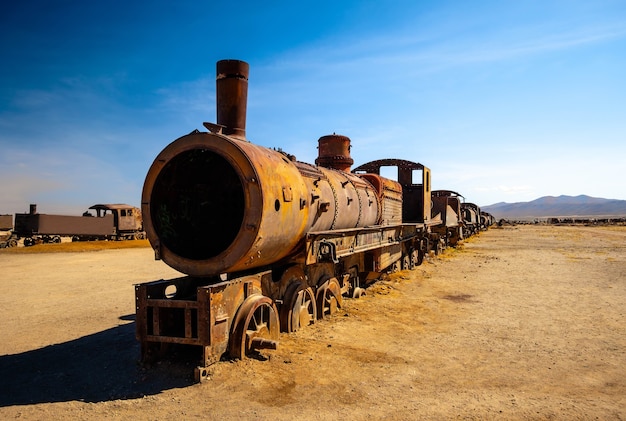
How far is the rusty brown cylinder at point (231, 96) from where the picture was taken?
6.70m

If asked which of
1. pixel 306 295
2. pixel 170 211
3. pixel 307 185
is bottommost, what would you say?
pixel 306 295

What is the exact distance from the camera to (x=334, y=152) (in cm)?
1130

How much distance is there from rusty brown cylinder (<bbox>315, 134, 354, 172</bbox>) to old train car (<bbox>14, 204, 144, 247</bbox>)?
A: 968 inches

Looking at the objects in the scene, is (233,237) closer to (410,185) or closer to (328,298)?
(328,298)

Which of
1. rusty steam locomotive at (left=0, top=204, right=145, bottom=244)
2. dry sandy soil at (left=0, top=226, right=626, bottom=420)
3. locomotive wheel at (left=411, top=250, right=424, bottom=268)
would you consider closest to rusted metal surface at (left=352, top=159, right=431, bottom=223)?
locomotive wheel at (left=411, top=250, right=424, bottom=268)

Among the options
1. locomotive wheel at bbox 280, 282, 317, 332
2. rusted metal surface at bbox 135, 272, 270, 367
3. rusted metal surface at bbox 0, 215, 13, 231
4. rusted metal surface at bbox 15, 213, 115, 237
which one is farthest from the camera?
rusted metal surface at bbox 0, 215, 13, 231

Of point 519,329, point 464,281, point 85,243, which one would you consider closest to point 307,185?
point 519,329

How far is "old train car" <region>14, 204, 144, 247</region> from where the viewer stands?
27812mm

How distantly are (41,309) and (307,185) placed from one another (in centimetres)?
701

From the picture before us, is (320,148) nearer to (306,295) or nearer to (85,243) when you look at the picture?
(306,295)

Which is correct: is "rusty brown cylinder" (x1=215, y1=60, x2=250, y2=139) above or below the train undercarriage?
above

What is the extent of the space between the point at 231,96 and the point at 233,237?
7.33 ft

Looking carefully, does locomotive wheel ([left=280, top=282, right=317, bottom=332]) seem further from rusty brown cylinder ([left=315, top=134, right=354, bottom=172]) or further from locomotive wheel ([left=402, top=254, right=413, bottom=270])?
locomotive wheel ([left=402, top=254, right=413, bottom=270])

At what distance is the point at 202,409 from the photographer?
4.60 meters
